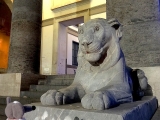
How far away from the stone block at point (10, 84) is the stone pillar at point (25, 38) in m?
0.22

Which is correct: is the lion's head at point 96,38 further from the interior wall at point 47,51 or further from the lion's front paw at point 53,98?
the interior wall at point 47,51

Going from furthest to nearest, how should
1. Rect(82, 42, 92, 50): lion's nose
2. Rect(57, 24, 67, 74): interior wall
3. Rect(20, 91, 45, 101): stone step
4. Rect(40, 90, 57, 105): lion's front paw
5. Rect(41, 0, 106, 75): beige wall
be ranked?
1. Rect(57, 24, 67, 74): interior wall
2. Rect(41, 0, 106, 75): beige wall
3. Rect(20, 91, 45, 101): stone step
4. Rect(82, 42, 92, 50): lion's nose
5. Rect(40, 90, 57, 105): lion's front paw

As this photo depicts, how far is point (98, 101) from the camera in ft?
3.91

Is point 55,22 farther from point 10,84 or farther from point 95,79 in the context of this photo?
point 95,79

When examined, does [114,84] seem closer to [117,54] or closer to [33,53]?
[117,54]

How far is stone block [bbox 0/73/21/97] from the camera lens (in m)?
3.92

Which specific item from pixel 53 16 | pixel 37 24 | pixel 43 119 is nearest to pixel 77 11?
pixel 53 16

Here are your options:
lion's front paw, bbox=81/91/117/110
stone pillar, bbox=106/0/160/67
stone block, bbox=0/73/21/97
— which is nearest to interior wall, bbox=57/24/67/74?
stone block, bbox=0/73/21/97

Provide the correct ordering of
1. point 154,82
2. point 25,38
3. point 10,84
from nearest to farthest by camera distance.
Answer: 1. point 154,82
2. point 10,84
3. point 25,38

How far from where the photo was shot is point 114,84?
1.55 m

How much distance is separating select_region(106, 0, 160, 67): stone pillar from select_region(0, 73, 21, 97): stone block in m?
2.50

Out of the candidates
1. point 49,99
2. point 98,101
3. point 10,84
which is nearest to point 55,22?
point 10,84

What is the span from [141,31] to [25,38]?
2.83 metres

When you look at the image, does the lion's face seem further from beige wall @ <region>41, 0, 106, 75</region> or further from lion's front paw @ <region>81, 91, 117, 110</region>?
beige wall @ <region>41, 0, 106, 75</region>
